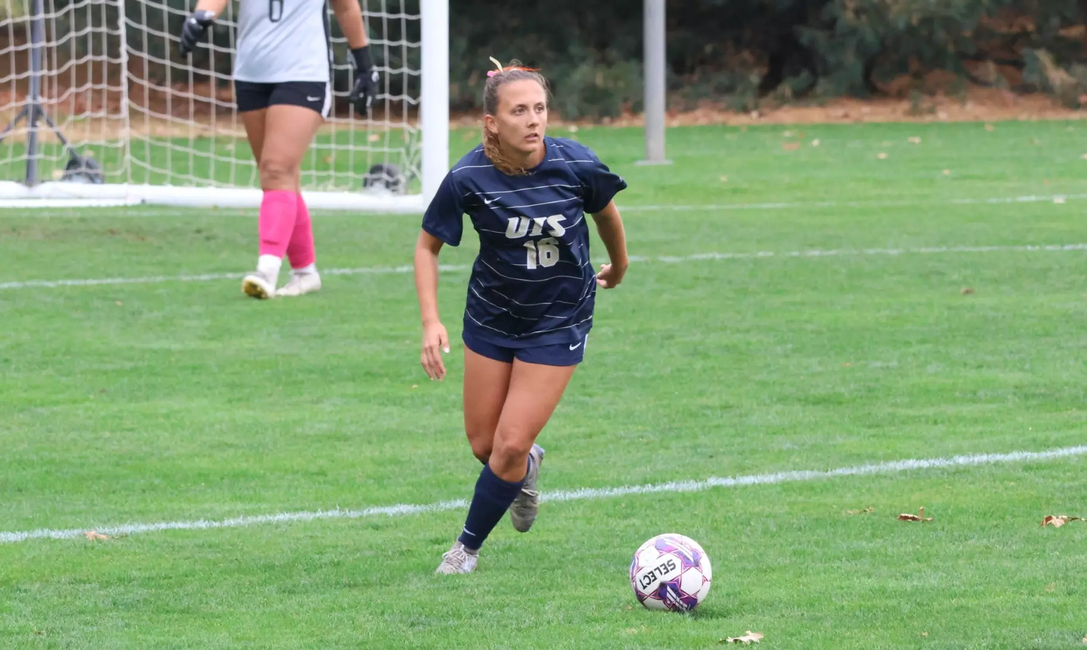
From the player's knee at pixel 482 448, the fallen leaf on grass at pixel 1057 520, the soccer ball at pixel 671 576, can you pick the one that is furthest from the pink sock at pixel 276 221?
the soccer ball at pixel 671 576

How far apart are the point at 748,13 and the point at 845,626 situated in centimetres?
2770

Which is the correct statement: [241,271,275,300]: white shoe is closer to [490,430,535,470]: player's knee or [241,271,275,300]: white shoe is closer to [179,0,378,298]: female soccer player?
[179,0,378,298]: female soccer player

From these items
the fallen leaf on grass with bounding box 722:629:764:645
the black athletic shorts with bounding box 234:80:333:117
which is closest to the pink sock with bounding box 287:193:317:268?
the black athletic shorts with bounding box 234:80:333:117

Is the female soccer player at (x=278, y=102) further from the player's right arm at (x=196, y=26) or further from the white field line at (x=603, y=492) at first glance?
the white field line at (x=603, y=492)

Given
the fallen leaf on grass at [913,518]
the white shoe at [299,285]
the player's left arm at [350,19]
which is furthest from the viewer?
the player's left arm at [350,19]

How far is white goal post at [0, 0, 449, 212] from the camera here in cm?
1384

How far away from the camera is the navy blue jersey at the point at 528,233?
477 centimetres

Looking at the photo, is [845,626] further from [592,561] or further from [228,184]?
[228,184]

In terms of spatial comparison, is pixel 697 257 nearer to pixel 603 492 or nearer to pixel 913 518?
pixel 603 492

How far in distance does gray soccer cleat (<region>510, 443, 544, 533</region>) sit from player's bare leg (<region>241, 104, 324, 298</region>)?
15.8ft

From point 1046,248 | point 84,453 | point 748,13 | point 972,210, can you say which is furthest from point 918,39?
point 84,453

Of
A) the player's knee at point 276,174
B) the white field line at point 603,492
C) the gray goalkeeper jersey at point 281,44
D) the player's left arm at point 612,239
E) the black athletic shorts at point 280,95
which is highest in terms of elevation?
the gray goalkeeper jersey at point 281,44

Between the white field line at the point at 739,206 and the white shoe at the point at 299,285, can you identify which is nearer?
the white shoe at the point at 299,285

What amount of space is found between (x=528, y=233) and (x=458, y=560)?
91 centimetres
